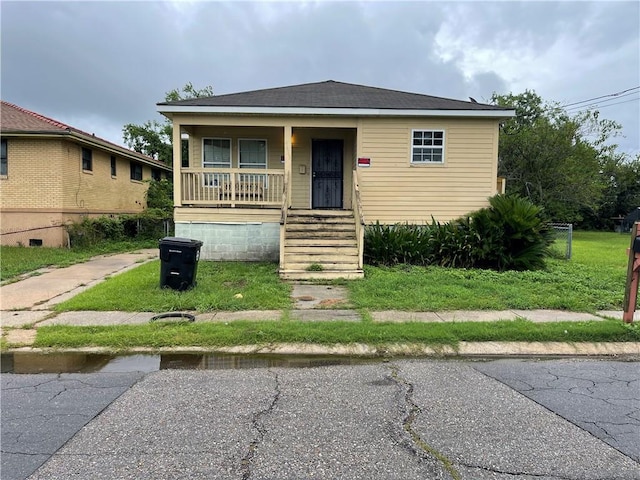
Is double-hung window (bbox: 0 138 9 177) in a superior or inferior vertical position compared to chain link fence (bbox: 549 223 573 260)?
superior

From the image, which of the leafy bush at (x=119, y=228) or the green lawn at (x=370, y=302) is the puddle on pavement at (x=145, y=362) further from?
the leafy bush at (x=119, y=228)

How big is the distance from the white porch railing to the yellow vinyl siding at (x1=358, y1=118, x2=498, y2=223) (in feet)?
8.59

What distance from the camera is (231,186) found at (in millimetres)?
11836

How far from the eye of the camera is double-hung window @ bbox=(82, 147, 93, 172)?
53.4 ft

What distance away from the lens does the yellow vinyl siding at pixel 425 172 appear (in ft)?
39.6

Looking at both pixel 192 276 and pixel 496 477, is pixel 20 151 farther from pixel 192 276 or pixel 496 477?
pixel 496 477

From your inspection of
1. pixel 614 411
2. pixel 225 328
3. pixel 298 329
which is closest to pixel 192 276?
pixel 225 328

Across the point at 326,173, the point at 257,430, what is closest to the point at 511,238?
the point at 326,173

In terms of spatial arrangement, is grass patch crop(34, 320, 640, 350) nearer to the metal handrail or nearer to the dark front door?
the metal handrail

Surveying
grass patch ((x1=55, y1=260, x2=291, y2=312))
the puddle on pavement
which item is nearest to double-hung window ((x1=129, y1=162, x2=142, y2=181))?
Result: grass patch ((x1=55, y1=260, x2=291, y2=312))

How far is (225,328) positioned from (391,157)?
26.6ft

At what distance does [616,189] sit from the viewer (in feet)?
115

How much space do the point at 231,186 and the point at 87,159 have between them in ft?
27.7

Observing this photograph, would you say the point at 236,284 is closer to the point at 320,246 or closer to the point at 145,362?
the point at 320,246
